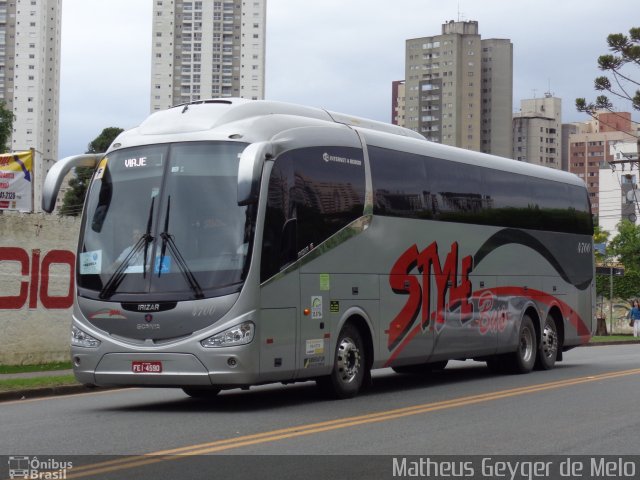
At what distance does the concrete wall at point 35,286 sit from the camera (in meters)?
20.5

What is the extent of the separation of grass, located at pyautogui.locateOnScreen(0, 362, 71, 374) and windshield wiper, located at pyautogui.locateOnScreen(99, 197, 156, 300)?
23.2 feet

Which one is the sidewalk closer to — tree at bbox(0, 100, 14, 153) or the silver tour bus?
the silver tour bus

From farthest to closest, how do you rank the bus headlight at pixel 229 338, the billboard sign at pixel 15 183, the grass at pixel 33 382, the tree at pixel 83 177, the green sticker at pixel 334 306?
the tree at pixel 83 177
the billboard sign at pixel 15 183
the grass at pixel 33 382
the green sticker at pixel 334 306
the bus headlight at pixel 229 338

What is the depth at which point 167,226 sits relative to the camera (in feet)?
42.3

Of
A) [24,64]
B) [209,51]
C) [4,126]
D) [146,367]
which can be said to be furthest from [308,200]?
[24,64]

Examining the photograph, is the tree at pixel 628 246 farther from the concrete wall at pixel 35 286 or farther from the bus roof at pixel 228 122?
the bus roof at pixel 228 122

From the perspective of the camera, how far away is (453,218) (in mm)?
17375

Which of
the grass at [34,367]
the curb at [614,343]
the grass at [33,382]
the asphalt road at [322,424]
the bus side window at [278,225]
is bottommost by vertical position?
the curb at [614,343]

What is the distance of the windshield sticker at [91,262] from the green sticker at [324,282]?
268cm

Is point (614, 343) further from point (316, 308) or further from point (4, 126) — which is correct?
point (4, 126)

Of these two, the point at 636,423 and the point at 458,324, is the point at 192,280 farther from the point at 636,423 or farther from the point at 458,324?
the point at 458,324

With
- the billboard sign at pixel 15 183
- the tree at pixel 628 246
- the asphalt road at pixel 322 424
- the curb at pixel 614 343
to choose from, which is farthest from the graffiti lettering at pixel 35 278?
the tree at pixel 628 246

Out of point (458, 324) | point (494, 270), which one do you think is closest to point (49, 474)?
point (458, 324)

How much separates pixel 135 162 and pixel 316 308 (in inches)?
110
